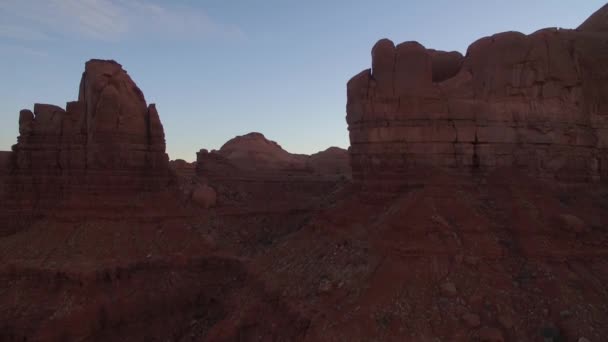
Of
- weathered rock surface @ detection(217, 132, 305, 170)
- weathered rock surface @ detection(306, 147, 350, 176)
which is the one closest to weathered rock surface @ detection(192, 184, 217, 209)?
weathered rock surface @ detection(217, 132, 305, 170)

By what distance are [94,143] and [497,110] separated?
17.8m

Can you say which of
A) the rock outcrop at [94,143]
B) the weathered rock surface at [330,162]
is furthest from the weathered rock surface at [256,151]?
the rock outcrop at [94,143]

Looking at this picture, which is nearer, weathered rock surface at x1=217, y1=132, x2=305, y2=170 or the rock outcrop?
the rock outcrop

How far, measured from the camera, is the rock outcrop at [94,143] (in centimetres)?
2339

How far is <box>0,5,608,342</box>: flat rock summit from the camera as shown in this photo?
14.0 metres

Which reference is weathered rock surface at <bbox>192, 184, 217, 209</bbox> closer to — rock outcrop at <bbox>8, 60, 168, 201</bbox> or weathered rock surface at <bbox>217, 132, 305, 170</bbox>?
rock outcrop at <bbox>8, 60, 168, 201</bbox>

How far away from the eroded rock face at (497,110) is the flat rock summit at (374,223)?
0.06m

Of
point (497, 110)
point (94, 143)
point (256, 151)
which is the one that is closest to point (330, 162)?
point (256, 151)

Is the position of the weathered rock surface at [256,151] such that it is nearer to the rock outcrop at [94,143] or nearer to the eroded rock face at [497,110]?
the rock outcrop at [94,143]

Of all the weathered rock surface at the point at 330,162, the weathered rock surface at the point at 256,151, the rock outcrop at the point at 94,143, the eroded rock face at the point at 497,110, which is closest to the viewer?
the eroded rock face at the point at 497,110

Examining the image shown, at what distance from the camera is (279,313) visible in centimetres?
1605

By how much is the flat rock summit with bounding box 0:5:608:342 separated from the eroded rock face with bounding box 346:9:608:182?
0.06 meters

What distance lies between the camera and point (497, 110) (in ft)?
57.5

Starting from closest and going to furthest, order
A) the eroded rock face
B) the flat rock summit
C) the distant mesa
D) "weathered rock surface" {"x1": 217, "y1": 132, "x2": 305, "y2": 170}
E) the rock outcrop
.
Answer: the flat rock summit < the eroded rock face < the rock outcrop < the distant mesa < "weathered rock surface" {"x1": 217, "y1": 132, "x2": 305, "y2": 170}
